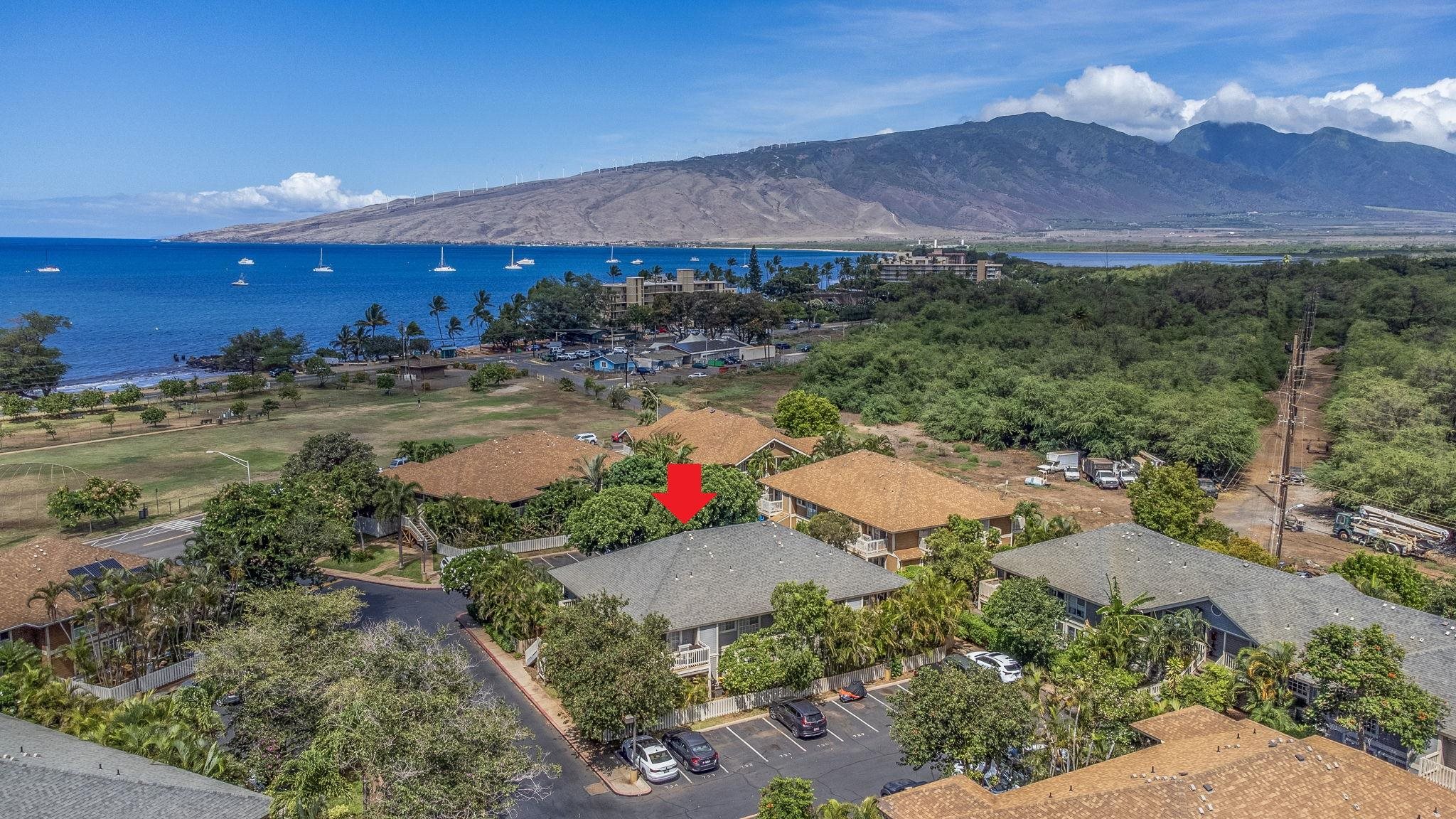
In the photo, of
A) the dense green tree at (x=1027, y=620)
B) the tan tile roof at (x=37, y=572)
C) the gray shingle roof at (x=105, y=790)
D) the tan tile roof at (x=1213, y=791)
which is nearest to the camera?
the gray shingle roof at (x=105, y=790)

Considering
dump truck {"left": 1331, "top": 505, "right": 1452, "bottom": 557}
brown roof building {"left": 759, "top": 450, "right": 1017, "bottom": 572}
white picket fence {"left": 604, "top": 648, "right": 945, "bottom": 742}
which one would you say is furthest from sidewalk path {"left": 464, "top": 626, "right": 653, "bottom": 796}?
dump truck {"left": 1331, "top": 505, "right": 1452, "bottom": 557}

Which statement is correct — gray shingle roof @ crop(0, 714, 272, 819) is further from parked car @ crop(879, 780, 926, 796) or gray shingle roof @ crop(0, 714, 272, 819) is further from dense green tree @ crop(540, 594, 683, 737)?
parked car @ crop(879, 780, 926, 796)

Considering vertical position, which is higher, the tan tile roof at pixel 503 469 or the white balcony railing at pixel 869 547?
the tan tile roof at pixel 503 469

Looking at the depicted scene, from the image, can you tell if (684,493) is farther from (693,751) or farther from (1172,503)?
(1172,503)

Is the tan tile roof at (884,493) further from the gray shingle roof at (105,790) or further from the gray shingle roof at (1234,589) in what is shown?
the gray shingle roof at (105,790)

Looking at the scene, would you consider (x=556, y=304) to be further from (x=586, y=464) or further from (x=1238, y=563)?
(x=1238, y=563)

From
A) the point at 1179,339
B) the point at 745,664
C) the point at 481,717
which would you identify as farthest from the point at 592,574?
the point at 1179,339

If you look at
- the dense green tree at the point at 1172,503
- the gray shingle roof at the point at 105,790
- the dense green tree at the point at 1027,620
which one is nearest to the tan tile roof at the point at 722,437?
the dense green tree at the point at 1172,503
